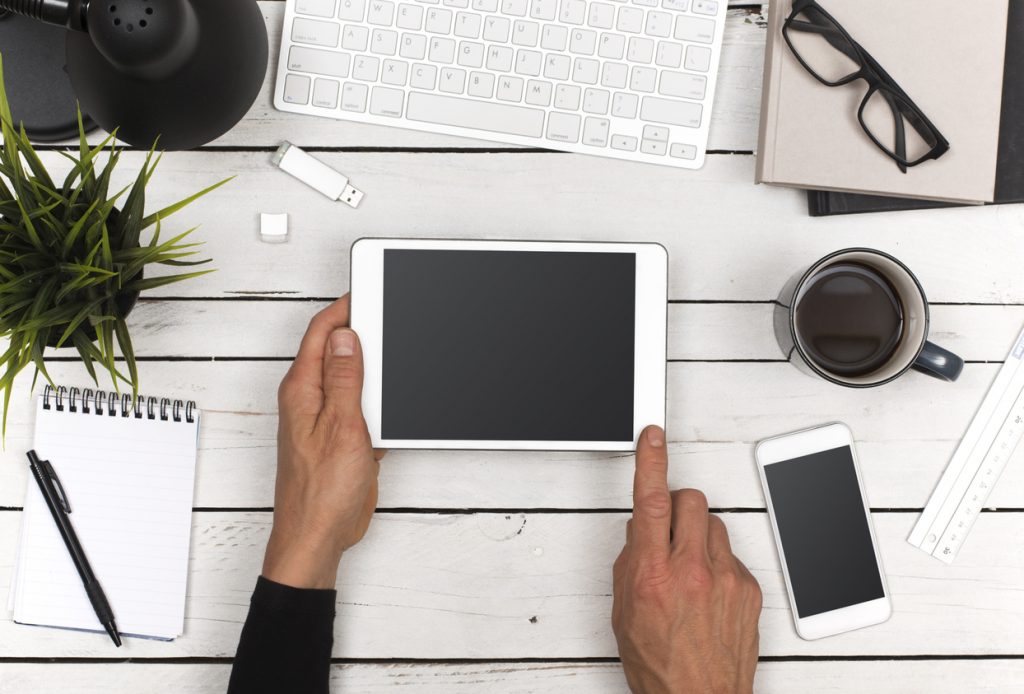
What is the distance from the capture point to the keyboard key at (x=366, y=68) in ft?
2.60

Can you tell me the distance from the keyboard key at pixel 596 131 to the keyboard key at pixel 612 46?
0.07 m

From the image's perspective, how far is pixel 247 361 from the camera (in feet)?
2.71

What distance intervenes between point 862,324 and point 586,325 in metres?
0.30

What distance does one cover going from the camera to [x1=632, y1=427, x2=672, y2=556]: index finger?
78 centimetres

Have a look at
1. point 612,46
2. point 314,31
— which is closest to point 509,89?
point 612,46

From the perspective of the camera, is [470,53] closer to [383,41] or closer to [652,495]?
[383,41]

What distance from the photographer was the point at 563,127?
81 centimetres

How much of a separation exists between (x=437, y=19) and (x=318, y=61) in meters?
0.14

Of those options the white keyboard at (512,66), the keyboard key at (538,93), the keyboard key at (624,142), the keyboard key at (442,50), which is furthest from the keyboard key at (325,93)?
the keyboard key at (624,142)

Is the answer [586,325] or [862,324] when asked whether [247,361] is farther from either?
[862,324]

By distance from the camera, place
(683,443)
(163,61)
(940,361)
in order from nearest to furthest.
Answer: (163,61) < (940,361) < (683,443)

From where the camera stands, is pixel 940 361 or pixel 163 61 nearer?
pixel 163 61

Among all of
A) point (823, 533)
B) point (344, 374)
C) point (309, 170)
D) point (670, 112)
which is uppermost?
point (670, 112)

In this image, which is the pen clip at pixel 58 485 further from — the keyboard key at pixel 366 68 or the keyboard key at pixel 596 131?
the keyboard key at pixel 596 131
